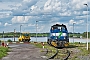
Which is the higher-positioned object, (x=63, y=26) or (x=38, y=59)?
(x=63, y=26)

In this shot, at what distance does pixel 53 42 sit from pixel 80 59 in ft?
61.0

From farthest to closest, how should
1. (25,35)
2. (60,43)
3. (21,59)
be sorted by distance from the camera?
(25,35)
(60,43)
(21,59)

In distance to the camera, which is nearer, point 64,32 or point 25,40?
point 64,32

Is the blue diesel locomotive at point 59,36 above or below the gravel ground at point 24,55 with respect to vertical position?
above

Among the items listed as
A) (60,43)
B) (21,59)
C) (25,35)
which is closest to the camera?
(21,59)

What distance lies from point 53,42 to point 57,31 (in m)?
1.92

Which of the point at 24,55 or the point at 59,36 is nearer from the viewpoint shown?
the point at 24,55

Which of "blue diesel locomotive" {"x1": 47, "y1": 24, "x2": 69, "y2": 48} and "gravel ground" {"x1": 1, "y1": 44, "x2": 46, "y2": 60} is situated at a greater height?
"blue diesel locomotive" {"x1": 47, "y1": 24, "x2": 69, "y2": 48}

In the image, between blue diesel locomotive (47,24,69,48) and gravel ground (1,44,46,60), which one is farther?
blue diesel locomotive (47,24,69,48)

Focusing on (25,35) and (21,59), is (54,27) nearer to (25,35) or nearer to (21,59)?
(21,59)

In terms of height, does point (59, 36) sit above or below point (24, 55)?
→ above

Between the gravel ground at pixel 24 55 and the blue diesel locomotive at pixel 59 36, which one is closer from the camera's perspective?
the gravel ground at pixel 24 55

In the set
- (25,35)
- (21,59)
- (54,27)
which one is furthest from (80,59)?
(25,35)

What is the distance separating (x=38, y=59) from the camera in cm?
2144
